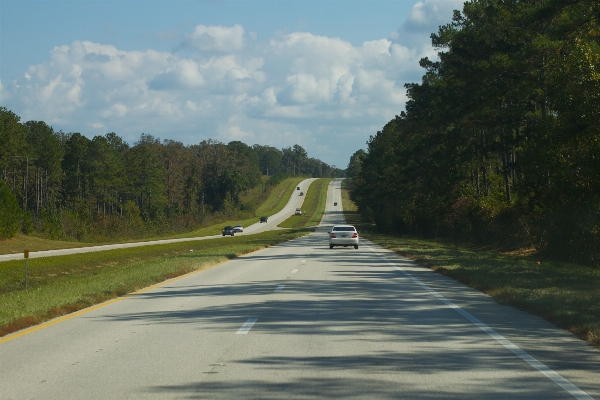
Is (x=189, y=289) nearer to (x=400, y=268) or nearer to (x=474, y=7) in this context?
(x=400, y=268)

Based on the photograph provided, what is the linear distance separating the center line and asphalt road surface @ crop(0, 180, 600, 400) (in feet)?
0.14

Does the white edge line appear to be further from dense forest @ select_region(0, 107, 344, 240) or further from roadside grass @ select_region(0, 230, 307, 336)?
dense forest @ select_region(0, 107, 344, 240)

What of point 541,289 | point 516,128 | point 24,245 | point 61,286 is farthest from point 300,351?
point 24,245

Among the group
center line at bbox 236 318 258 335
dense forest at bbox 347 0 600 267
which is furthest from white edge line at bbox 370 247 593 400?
dense forest at bbox 347 0 600 267

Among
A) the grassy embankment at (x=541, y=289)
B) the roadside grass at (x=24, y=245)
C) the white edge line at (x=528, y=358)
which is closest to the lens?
the white edge line at (x=528, y=358)

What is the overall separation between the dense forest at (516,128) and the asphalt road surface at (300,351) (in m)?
13.6

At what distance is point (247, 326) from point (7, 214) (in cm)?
6171

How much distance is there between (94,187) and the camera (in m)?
119

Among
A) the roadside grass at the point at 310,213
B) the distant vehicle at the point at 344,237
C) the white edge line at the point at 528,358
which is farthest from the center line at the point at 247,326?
the roadside grass at the point at 310,213

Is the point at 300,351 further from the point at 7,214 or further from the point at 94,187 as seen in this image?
the point at 94,187

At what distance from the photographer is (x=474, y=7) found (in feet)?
152

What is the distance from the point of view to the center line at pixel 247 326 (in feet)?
37.3

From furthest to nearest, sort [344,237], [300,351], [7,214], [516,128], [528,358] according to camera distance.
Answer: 1. [7,214]
2. [344,237]
3. [516,128]
4. [300,351]
5. [528,358]

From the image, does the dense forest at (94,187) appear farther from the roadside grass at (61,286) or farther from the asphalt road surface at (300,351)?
the asphalt road surface at (300,351)
